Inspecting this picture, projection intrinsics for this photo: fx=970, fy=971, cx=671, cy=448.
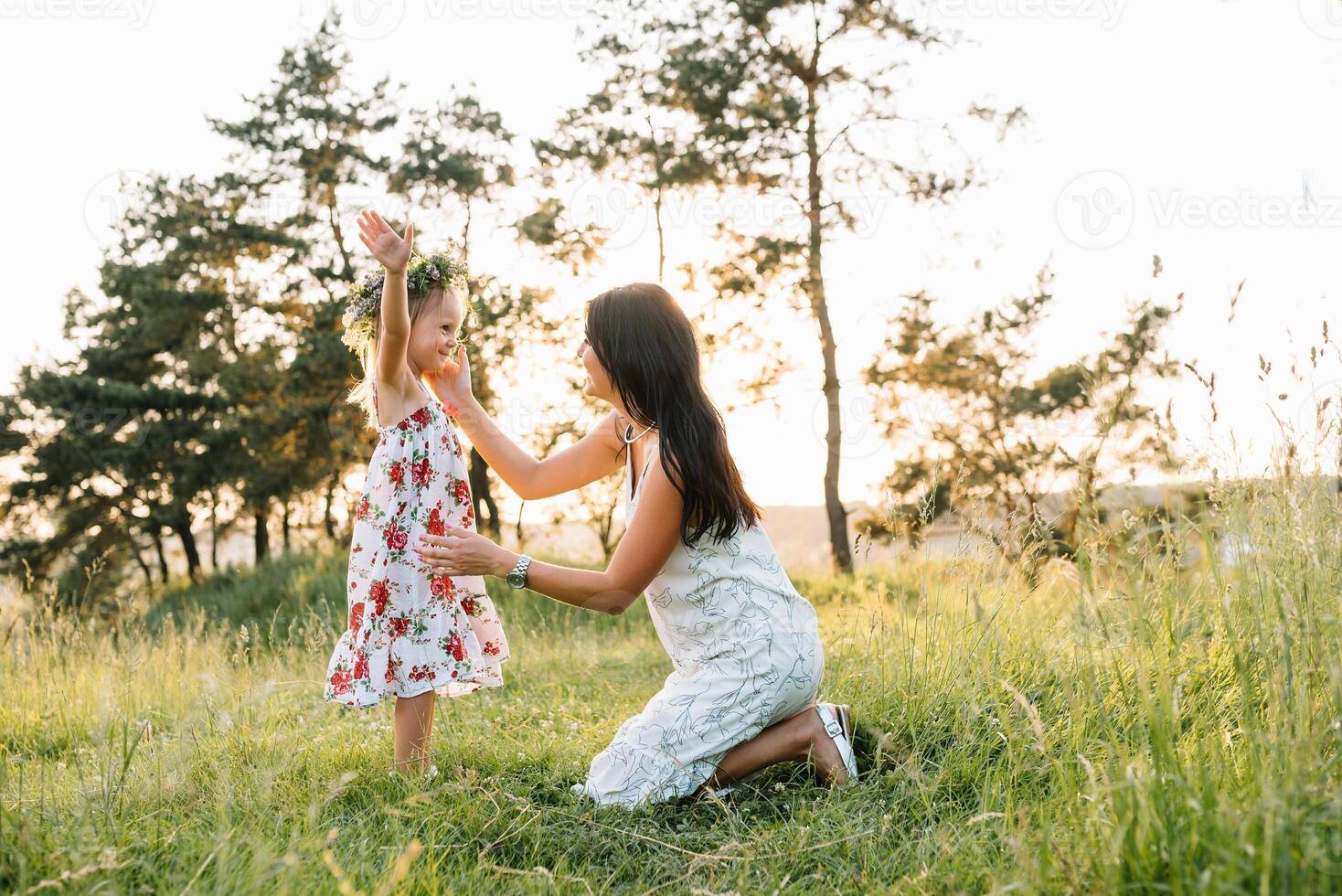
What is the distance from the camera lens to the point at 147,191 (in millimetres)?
20156

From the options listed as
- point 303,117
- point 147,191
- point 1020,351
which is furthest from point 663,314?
point 147,191

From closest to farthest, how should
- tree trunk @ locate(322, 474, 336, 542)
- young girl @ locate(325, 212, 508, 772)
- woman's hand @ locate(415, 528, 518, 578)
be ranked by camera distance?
woman's hand @ locate(415, 528, 518, 578), young girl @ locate(325, 212, 508, 772), tree trunk @ locate(322, 474, 336, 542)

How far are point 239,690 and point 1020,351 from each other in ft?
49.9

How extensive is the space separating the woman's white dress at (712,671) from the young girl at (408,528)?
1.92 feet

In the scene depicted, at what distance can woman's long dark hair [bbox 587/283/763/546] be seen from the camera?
2869 millimetres

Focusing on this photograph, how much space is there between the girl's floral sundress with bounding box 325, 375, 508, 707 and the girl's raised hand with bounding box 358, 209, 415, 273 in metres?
0.57

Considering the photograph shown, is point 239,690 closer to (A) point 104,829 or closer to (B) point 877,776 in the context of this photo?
(A) point 104,829

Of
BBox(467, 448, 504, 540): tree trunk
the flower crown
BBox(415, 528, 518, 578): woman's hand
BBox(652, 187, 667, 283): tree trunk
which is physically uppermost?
BBox(652, 187, 667, 283): tree trunk

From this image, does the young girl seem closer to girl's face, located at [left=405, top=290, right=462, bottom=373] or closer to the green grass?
girl's face, located at [left=405, top=290, right=462, bottom=373]

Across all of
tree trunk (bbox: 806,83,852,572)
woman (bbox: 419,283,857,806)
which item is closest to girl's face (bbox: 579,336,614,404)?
woman (bbox: 419,283,857,806)

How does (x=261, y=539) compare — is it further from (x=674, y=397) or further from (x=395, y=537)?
(x=674, y=397)

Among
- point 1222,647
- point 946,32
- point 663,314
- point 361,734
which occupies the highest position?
point 946,32

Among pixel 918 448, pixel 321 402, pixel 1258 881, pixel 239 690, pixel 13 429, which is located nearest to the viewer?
pixel 1258 881

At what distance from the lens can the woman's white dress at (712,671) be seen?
2891 mm
